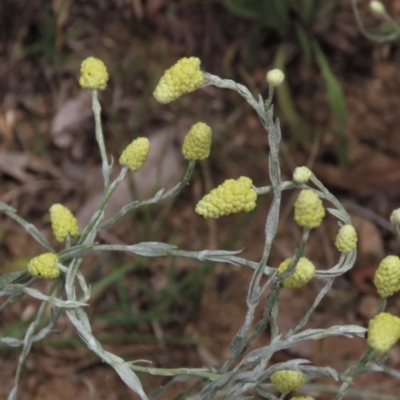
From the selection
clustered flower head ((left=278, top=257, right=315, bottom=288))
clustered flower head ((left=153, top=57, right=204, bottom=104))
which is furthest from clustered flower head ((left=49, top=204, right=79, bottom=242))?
clustered flower head ((left=278, top=257, right=315, bottom=288))

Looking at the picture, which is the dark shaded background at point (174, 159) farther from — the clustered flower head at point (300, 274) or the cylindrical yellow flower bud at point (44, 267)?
the clustered flower head at point (300, 274)

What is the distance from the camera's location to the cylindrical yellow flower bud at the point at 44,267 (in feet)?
3.37

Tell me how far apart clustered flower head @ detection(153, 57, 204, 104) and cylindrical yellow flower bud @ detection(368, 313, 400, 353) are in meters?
0.43

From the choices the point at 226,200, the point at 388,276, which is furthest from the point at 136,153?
the point at 388,276

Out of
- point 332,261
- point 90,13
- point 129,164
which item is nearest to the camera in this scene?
point 129,164

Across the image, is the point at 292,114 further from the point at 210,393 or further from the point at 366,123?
the point at 210,393

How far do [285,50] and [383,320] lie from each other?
1.65m

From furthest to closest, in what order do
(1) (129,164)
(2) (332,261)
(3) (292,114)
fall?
(3) (292,114)
(2) (332,261)
(1) (129,164)

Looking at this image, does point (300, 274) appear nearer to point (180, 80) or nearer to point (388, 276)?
point (388, 276)

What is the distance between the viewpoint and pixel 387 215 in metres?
2.21

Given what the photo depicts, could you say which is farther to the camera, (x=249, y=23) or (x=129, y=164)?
(x=249, y=23)

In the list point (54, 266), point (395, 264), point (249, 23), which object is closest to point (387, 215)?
point (249, 23)

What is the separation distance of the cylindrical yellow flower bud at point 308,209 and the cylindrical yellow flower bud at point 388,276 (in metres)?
0.15

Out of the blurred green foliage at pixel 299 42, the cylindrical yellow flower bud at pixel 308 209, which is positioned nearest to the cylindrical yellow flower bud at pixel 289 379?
the cylindrical yellow flower bud at pixel 308 209
